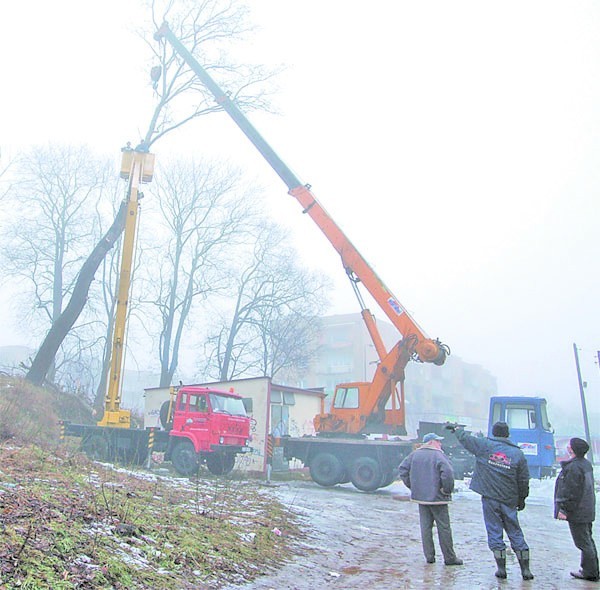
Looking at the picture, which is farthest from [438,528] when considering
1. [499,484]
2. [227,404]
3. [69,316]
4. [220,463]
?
→ [69,316]

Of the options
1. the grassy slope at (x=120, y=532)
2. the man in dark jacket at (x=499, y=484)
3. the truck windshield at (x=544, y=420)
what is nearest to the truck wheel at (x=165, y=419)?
the grassy slope at (x=120, y=532)

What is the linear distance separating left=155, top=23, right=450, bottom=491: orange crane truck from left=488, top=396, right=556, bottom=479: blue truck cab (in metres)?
2.90

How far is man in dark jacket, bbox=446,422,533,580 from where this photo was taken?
6.50 meters

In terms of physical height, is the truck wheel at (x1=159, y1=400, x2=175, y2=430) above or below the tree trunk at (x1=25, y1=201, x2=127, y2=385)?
below

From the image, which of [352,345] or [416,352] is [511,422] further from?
[352,345]

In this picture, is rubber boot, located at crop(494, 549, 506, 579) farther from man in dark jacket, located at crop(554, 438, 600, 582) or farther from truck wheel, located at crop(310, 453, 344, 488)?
truck wheel, located at crop(310, 453, 344, 488)

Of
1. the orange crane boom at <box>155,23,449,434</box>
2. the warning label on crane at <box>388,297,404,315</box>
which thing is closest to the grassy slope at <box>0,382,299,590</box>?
the orange crane boom at <box>155,23,449,434</box>

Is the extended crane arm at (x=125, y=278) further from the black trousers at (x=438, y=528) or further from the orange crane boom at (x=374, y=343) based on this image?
the black trousers at (x=438, y=528)

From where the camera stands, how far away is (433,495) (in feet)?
23.1

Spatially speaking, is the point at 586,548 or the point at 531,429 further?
the point at 531,429

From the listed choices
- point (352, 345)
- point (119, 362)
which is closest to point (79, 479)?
point (119, 362)

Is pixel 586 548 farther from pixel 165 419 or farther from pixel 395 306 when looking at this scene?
pixel 165 419

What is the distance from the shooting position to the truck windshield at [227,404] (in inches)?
636

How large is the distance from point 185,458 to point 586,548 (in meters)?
11.5
